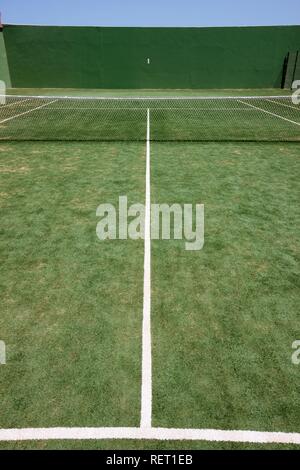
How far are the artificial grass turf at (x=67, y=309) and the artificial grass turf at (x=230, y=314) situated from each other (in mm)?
396

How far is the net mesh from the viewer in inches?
582

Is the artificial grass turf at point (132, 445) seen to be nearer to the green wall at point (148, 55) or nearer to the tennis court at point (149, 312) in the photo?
the tennis court at point (149, 312)

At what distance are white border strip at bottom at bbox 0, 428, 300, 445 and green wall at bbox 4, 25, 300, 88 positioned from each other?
34.7 meters

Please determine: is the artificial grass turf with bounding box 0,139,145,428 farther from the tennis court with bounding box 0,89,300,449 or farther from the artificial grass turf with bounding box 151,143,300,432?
the artificial grass turf with bounding box 151,143,300,432

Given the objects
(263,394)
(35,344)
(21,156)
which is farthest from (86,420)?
(21,156)

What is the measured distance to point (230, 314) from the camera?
16.5ft

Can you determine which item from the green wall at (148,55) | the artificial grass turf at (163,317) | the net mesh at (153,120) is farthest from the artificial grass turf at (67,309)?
the green wall at (148,55)

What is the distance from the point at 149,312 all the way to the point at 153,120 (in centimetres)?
1454

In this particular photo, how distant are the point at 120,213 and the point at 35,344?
3.98 m

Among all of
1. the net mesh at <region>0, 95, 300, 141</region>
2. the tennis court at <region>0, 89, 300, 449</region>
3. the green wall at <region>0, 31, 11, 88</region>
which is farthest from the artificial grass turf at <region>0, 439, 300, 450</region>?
the green wall at <region>0, 31, 11, 88</region>

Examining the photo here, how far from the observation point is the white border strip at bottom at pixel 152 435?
3.38 metres

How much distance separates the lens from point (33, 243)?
677 centimetres

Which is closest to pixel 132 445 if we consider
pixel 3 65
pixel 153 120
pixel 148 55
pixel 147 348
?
pixel 147 348

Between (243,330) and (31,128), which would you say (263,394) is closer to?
(243,330)
